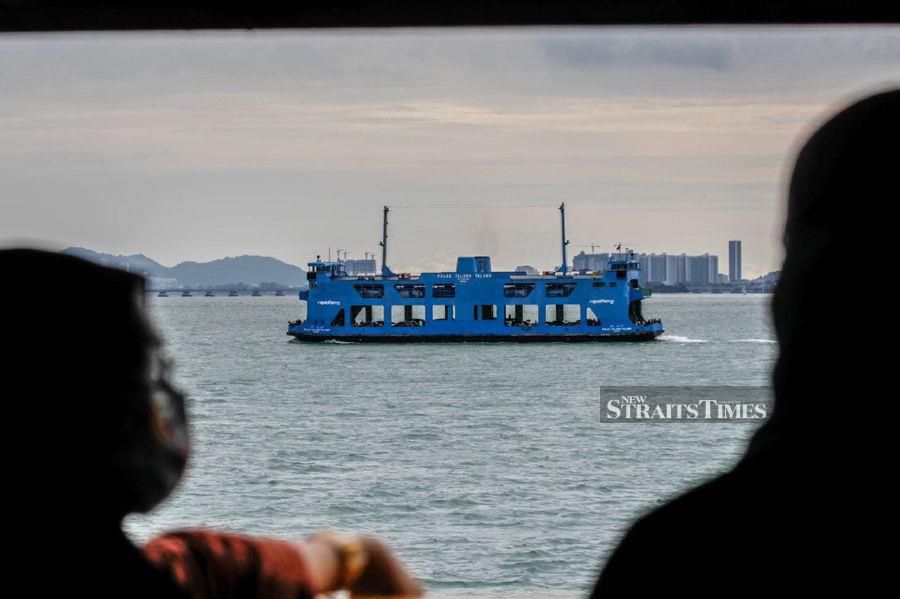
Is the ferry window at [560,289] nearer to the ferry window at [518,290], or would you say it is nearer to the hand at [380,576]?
the ferry window at [518,290]

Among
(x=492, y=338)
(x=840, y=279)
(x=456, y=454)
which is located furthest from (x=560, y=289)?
(x=840, y=279)

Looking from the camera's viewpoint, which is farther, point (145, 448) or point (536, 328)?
point (536, 328)

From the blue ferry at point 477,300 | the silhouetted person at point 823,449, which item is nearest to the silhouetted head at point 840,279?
the silhouetted person at point 823,449

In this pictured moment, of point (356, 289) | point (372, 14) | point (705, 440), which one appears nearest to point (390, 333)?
point (356, 289)

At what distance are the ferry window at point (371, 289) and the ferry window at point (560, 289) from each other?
4712mm

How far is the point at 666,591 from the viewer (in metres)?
0.68

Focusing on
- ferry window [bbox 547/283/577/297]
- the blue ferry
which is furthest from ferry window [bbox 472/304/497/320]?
ferry window [bbox 547/283/577/297]

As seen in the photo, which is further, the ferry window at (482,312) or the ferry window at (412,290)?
the ferry window at (482,312)

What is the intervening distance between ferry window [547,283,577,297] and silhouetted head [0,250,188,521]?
33.7 metres

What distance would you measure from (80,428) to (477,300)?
1370 inches

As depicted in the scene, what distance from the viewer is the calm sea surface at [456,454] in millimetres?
13070

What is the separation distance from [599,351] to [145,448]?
1457 inches

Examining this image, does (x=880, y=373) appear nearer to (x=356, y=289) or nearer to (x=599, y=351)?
(x=356, y=289)

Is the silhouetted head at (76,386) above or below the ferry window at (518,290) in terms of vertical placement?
above
